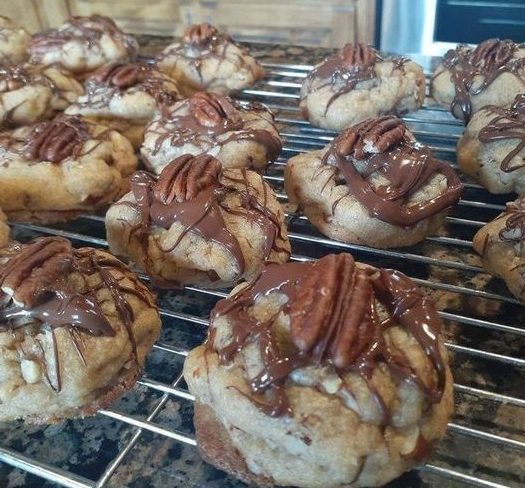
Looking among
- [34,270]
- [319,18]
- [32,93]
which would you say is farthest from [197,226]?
[319,18]

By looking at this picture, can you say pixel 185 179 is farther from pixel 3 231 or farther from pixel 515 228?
pixel 515 228

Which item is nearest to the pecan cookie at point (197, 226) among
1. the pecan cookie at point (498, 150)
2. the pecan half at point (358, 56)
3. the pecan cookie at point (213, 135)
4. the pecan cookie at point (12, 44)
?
the pecan cookie at point (213, 135)

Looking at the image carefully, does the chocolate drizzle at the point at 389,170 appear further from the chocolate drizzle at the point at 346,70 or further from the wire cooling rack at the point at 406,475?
the chocolate drizzle at the point at 346,70

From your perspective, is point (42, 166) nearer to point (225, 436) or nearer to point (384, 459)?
point (225, 436)

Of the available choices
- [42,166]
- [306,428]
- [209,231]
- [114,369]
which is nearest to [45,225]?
[42,166]

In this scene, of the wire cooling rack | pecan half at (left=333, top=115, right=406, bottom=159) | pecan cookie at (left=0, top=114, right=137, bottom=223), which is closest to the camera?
the wire cooling rack

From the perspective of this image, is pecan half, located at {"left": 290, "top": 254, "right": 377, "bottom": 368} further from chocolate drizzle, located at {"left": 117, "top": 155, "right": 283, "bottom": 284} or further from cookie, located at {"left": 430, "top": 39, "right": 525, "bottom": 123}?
cookie, located at {"left": 430, "top": 39, "right": 525, "bottom": 123}

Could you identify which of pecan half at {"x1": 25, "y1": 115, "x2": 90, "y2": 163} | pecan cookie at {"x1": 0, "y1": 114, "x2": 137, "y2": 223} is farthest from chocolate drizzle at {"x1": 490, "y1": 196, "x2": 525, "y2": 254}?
pecan half at {"x1": 25, "y1": 115, "x2": 90, "y2": 163}
